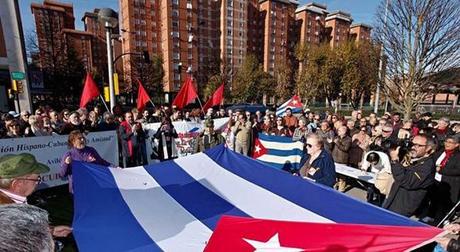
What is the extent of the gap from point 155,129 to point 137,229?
22.8 feet

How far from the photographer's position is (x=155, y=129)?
9445mm

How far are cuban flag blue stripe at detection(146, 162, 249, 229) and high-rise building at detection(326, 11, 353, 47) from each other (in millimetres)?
91838

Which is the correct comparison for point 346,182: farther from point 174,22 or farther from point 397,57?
point 174,22

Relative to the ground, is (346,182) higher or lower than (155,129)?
lower

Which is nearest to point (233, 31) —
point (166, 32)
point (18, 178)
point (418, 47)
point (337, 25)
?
point (166, 32)

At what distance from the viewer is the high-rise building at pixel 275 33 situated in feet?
246

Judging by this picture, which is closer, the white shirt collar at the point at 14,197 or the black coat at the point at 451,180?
the white shirt collar at the point at 14,197

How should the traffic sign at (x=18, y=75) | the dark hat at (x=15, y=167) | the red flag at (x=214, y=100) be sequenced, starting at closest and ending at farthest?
the dark hat at (x=15, y=167)
the traffic sign at (x=18, y=75)
the red flag at (x=214, y=100)

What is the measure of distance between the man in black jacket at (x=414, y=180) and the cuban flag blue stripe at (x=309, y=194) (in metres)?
1.18

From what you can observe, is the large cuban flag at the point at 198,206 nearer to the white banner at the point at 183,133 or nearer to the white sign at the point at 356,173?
the white sign at the point at 356,173

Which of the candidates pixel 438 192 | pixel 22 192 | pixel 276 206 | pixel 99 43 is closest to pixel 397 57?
pixel 438 192

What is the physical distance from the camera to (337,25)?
286 ft

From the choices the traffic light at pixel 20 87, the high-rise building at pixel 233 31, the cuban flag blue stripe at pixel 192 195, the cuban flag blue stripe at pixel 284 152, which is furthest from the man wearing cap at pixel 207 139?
the high-rise building at pixel 233 31

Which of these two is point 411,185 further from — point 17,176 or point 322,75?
point 322,75
